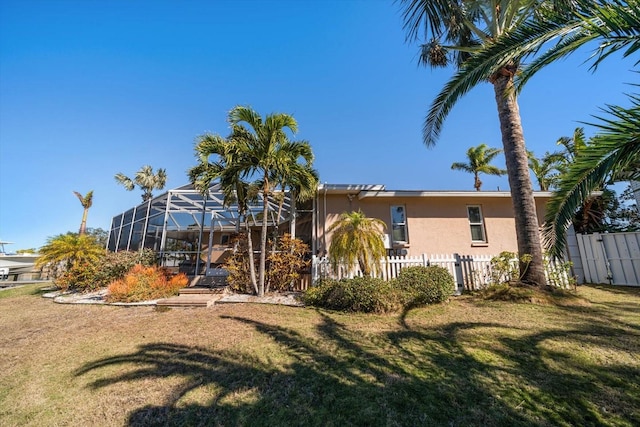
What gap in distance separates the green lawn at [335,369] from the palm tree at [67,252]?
17.8ft

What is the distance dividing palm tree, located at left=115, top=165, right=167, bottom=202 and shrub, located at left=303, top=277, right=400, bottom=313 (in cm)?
2373

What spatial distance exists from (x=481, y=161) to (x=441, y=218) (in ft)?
43.5

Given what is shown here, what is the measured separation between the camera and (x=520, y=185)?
6871mm

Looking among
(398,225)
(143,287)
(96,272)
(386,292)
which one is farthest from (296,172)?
(96,272)

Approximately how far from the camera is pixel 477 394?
9.00ft

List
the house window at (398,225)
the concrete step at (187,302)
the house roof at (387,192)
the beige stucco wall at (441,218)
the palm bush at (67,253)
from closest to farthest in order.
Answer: the concrete step at (187,302), the house roof at (387,192), the palm bush at (67,253), the beige stucco wall at (441,218), the house window at (398,225)

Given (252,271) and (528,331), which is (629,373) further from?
(252,271)

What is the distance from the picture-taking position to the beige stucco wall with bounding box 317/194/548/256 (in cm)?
1048

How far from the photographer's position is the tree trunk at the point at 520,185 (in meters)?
6.63

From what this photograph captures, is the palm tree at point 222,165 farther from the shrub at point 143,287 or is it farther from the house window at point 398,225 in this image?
the house window at point 398,225

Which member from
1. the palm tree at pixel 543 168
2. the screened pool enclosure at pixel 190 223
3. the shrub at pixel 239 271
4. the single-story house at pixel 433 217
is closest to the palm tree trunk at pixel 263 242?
the shrub at pixel 239 271

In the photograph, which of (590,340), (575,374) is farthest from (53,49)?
(590,340)

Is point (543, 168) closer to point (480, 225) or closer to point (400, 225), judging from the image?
point (480, 225)

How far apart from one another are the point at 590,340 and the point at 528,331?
780mm
